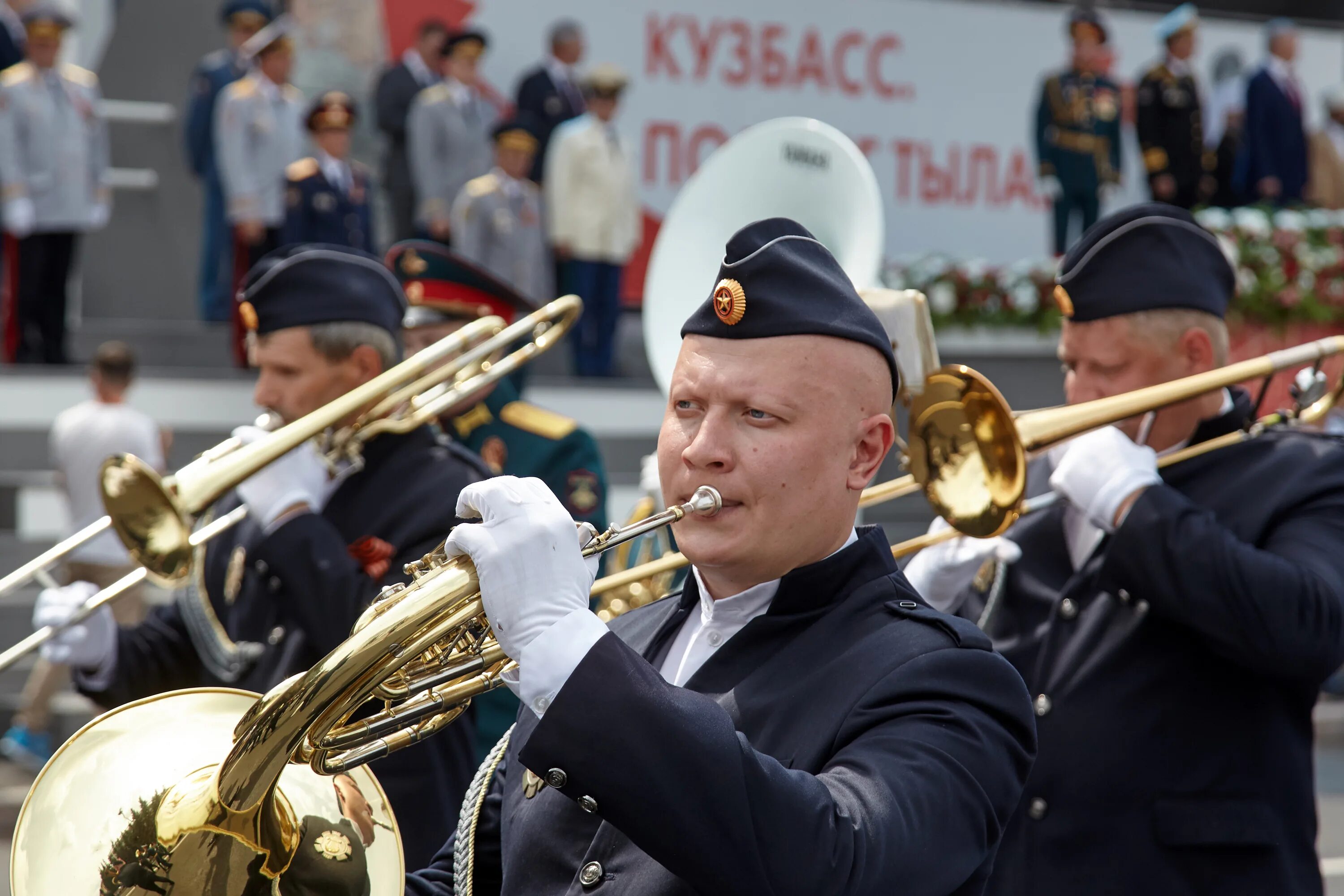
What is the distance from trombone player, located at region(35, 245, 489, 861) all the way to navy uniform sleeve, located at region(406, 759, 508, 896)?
0.98m

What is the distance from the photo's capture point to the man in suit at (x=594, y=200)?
11281 millimetres

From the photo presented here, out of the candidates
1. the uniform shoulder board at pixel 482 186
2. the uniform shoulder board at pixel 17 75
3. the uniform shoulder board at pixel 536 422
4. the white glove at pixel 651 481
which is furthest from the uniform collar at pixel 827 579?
the uniform shoulder board at pixel 482 186

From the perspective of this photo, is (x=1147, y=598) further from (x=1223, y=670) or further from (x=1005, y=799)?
(x=1005, y=799)

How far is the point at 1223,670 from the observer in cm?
315

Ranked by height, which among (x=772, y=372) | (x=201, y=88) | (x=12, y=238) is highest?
(x=772, y=372)

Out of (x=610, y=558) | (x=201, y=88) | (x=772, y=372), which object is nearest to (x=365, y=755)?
→ (x=772, y=372)

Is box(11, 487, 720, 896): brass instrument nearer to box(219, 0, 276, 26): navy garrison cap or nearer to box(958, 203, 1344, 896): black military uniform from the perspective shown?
box(958, 203, 1344, 896): black military uniform

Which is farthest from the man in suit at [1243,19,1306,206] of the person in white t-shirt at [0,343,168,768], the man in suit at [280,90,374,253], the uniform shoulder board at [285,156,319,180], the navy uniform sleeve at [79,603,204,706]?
the navy uniform sleeve at [79,603,204,706]

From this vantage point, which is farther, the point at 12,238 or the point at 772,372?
the point at 12,238

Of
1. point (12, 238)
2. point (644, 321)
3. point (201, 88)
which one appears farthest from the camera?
point (201, 88)

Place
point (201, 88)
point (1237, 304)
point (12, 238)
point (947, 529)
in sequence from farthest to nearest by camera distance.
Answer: point (1237, 304) → point (201, 88) → point (12, 238) → point (947, 529)

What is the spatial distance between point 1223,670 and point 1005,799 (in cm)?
135

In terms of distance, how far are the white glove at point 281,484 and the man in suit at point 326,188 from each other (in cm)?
692

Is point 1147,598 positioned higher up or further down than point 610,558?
higher up
